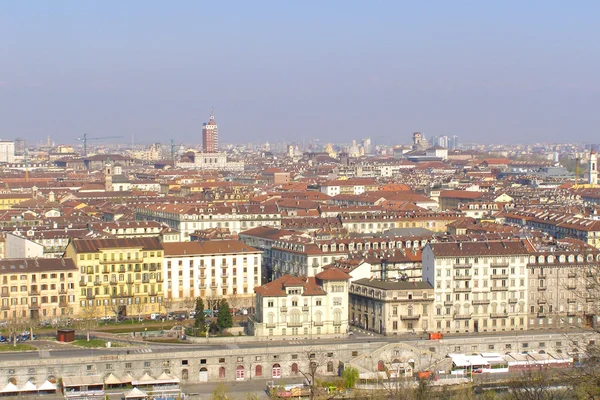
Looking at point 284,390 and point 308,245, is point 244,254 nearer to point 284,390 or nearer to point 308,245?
point 308,245

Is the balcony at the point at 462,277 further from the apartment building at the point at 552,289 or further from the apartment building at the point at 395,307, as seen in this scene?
the apartment building at the point at 552,289

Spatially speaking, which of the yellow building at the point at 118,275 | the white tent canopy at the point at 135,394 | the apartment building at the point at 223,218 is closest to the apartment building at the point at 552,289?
the yellow building at the point at 118,275

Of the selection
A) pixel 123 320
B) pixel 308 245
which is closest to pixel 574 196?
pixel 308 245

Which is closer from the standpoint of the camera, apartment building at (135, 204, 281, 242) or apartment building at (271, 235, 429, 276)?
apartment building at (271, 235, 429, 276)

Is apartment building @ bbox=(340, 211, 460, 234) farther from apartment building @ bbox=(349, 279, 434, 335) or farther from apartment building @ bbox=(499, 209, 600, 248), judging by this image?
apartment building @ bbox=(349, 279, 434, 335)

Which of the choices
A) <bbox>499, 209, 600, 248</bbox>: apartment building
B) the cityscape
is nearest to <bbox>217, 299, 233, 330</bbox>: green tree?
the cityscape

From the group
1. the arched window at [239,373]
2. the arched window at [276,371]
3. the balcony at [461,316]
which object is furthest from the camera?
the balcony at [461,316]
